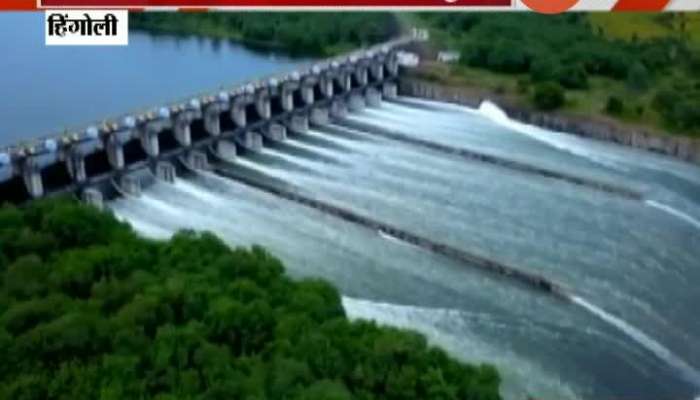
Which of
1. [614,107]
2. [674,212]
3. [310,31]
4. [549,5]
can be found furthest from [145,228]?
[310,31]

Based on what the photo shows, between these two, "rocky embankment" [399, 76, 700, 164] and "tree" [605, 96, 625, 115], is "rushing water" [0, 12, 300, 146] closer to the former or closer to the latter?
"rocky embankment" [399, 76, 700, 164]

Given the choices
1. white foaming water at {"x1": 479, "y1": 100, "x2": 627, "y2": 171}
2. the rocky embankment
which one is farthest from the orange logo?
the rocky embankment

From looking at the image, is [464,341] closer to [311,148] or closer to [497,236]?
[497,236]

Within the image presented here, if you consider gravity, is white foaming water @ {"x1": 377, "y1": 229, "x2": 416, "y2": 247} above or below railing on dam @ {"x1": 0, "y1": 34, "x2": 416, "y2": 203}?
below

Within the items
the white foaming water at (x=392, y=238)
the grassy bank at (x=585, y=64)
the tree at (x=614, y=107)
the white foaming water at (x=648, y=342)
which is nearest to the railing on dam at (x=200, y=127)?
the grassy bank at (x=585, y=64)

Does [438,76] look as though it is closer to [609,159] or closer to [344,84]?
[344,84]

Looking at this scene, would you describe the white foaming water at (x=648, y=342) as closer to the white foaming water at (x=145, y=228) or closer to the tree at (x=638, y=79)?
the white foaming water at (x=145, y=228)
